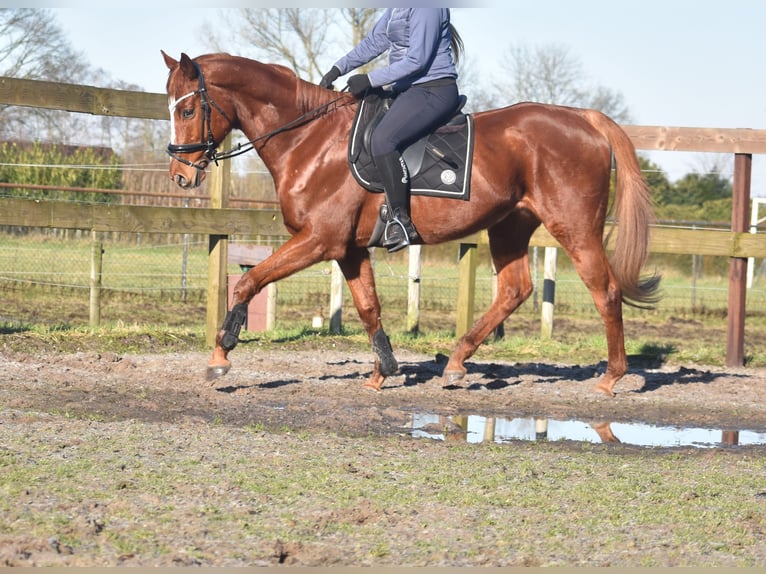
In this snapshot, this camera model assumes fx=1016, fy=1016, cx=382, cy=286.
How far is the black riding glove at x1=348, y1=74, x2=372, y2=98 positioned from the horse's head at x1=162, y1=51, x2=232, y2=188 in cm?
94

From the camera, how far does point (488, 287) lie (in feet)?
71.4

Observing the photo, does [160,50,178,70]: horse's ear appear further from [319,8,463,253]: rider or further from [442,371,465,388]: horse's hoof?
[442,371,465,388]: horse's hoof

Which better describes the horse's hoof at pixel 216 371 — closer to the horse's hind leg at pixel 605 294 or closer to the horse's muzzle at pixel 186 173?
the horse's muzzle at pixel 186 173

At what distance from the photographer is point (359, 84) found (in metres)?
7.11

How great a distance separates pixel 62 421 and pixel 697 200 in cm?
3535

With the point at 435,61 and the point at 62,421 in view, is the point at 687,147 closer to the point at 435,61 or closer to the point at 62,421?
the point at 435,61

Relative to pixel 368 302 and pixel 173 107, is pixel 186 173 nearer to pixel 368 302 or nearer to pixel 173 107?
pixel 173 107

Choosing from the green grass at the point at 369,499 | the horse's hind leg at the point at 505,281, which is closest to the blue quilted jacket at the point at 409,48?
the horse's hind leg at the point at 505,281

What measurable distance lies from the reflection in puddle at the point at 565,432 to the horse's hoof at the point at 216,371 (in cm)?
137

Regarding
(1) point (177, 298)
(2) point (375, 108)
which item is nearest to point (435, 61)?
(2) point (375, 108)

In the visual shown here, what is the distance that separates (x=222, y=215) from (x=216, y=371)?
245 cm

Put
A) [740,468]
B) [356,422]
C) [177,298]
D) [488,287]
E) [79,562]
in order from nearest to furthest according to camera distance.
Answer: [79,562]
[740,468]
[356,422]
[177,298]
[488,287]

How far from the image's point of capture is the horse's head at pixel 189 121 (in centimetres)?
702

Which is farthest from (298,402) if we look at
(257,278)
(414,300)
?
(414,300)
